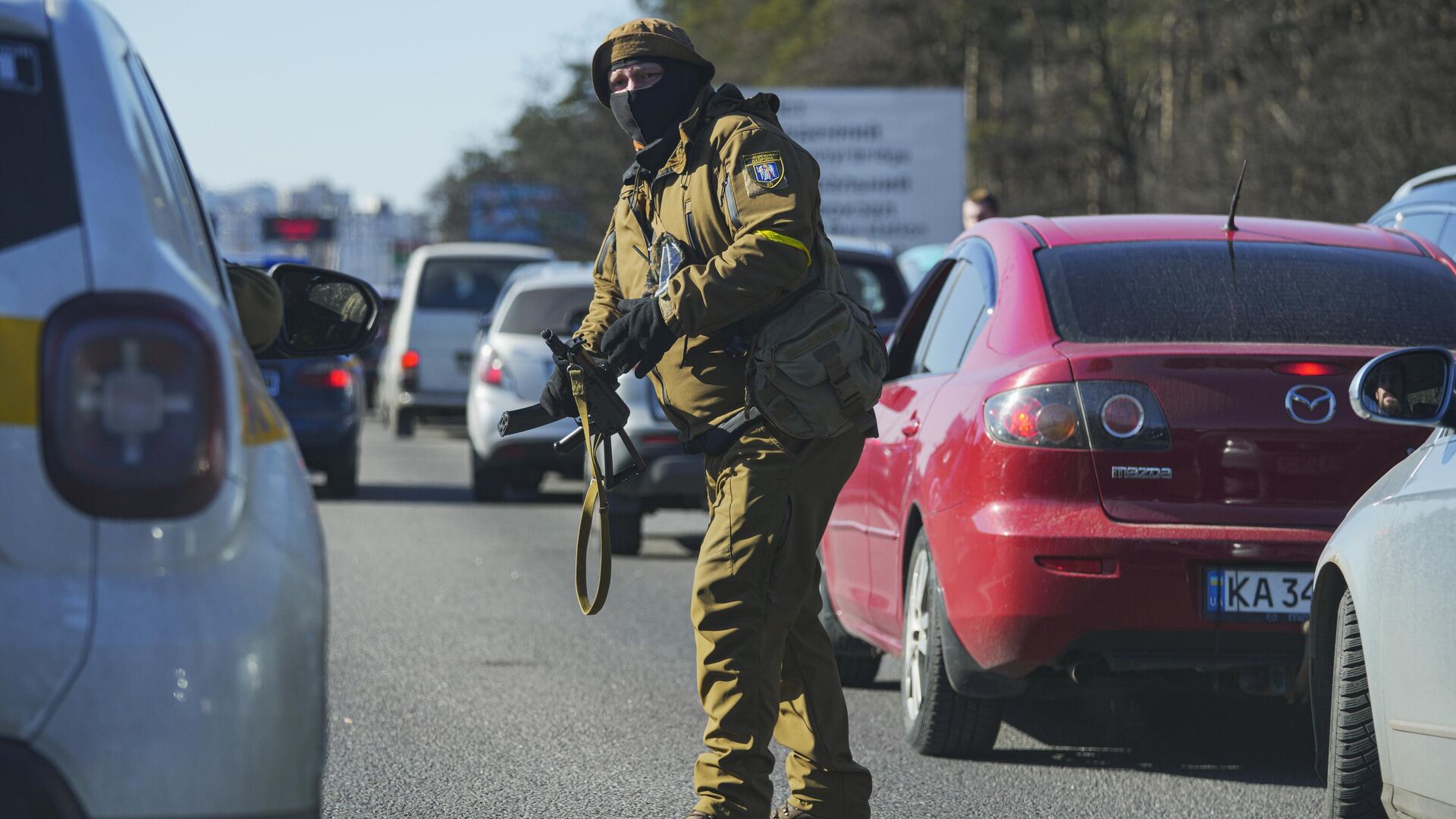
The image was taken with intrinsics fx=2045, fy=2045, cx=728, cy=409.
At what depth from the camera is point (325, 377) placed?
14.4m

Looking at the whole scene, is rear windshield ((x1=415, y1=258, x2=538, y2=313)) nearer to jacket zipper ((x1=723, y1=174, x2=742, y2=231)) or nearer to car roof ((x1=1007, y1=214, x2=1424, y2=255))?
car roof ((x1=1007, y1=214, x2=1424, y2=255))

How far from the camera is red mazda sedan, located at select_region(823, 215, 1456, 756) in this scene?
17.1 ft

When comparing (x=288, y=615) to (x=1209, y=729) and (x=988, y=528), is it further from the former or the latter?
(x=1209, y=729)

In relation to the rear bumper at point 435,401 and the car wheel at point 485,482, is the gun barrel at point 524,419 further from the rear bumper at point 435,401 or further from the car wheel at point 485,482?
the rear bumper at point 435,401

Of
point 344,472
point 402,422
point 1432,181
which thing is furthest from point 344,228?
point 1432,181

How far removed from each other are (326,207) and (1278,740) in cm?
16305

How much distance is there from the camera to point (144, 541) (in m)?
2.26

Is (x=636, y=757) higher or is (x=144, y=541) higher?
(x=144, y=541)

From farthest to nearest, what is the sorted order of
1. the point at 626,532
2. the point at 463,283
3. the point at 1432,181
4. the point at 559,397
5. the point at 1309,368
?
the point at 463,283 < the point at 626,532 < the point at 1432,181 < the point at 1309,368 < the point at 559,397

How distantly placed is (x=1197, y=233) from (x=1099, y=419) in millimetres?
1136

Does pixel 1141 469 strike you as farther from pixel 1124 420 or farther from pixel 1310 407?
pixel 1310 407

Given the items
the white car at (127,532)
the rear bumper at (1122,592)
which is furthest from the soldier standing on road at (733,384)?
the white car at (127,532)

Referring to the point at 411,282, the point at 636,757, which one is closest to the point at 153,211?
the point at 636,757

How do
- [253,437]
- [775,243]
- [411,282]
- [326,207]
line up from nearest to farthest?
[253,437], [775,243], [411,282], [326,207]
